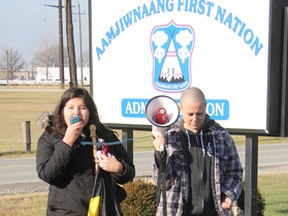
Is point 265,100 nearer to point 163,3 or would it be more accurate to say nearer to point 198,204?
point 163,3

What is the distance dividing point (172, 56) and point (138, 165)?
26.9 feet

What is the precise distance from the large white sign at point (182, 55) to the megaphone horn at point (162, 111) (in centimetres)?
230

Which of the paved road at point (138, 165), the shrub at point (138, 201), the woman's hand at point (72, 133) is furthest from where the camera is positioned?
the paved road at point (138, 165)

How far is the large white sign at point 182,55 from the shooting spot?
19.5 feet

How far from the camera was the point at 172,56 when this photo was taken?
21.8ft

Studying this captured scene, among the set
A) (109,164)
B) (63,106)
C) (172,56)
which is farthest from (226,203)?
(172,56)

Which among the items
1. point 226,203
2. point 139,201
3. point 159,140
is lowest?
point 139,201

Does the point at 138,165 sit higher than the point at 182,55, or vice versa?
the point at 182,55

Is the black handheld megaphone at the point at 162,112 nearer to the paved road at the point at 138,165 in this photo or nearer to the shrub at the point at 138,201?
the shrub at the point at 138,201

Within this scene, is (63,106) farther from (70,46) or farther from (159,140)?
(70,46)

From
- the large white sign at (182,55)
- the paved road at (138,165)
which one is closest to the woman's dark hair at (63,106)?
the large white sign at (182,55)

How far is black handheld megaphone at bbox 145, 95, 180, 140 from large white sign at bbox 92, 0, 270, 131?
2.30 metres

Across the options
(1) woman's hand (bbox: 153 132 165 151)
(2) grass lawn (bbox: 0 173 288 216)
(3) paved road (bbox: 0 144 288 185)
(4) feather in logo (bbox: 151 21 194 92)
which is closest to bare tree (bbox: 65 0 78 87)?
(3) paved road (bbox: 0 144 288 185)

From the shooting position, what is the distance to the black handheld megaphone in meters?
3.69
